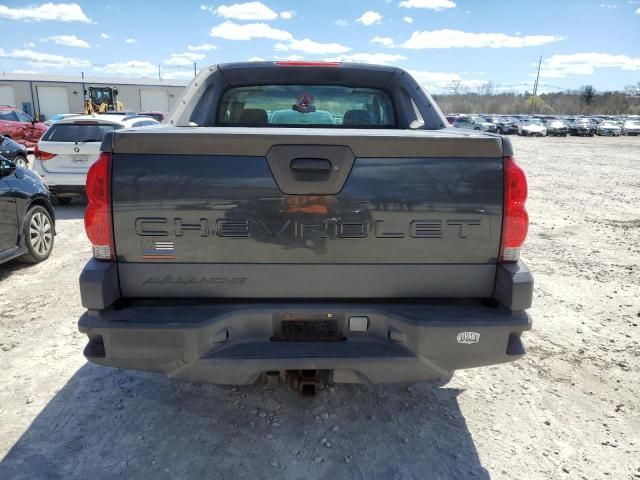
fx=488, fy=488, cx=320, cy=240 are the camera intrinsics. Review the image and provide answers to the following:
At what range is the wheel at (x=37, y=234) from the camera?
5.85 metres

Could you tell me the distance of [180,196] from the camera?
232 cm

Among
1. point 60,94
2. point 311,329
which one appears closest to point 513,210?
point 311,329

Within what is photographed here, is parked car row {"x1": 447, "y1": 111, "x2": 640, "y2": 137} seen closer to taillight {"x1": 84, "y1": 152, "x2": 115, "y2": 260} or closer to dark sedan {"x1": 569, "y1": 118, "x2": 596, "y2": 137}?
dark sedan {"x1": 569, "y1": 118, "x2": 596, "y2": 137}

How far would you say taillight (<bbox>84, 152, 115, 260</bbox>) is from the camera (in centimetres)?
233

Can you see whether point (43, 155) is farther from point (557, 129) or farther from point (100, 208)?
point (557, 129)

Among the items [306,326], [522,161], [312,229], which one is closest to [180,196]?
[312,229]

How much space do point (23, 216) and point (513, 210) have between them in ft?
18.2

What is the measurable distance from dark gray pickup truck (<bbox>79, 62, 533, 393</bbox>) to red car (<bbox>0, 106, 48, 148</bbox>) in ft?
65.8

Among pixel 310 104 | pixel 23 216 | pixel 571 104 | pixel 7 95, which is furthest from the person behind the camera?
pixel 571 104

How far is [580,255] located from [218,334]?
6.06 m

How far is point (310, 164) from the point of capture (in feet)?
7.69

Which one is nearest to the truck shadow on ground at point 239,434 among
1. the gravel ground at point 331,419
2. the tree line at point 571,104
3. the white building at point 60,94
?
the gravel ground at point 331,419

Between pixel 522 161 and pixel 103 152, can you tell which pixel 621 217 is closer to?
pixel 103 152

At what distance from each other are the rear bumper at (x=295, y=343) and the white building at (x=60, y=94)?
51385 mm
